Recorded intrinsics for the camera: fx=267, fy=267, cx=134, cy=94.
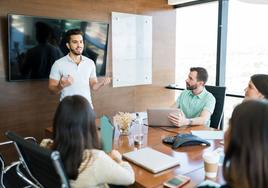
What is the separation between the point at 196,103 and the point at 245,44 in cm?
145

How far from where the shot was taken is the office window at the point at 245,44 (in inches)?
133

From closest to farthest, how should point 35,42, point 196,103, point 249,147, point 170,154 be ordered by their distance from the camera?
point 249,147 < point 170,154 < point 196,103 < point 35,42

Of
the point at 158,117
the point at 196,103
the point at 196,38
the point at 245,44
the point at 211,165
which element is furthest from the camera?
the point at 196,38

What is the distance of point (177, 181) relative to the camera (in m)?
1.27

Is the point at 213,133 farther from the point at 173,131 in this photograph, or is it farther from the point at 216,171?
the point at 216,171

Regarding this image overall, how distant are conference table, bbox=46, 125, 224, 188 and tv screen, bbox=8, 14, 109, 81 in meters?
1.10

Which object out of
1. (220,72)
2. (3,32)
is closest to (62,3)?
(3,32)

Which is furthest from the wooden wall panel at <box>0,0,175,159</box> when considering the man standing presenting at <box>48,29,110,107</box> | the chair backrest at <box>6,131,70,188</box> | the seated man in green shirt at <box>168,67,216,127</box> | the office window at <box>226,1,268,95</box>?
the chair backrest at <box>6,131,70,188</box>

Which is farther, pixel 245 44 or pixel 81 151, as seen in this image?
pixel 245 44

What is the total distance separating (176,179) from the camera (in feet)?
4.25

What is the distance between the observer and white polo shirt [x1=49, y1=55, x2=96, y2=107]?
104 inches

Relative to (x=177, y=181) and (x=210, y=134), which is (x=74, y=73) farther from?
(x=177, y=181)

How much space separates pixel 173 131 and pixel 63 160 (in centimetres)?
116

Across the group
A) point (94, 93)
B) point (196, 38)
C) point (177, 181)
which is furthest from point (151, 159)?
point (196, 38)
